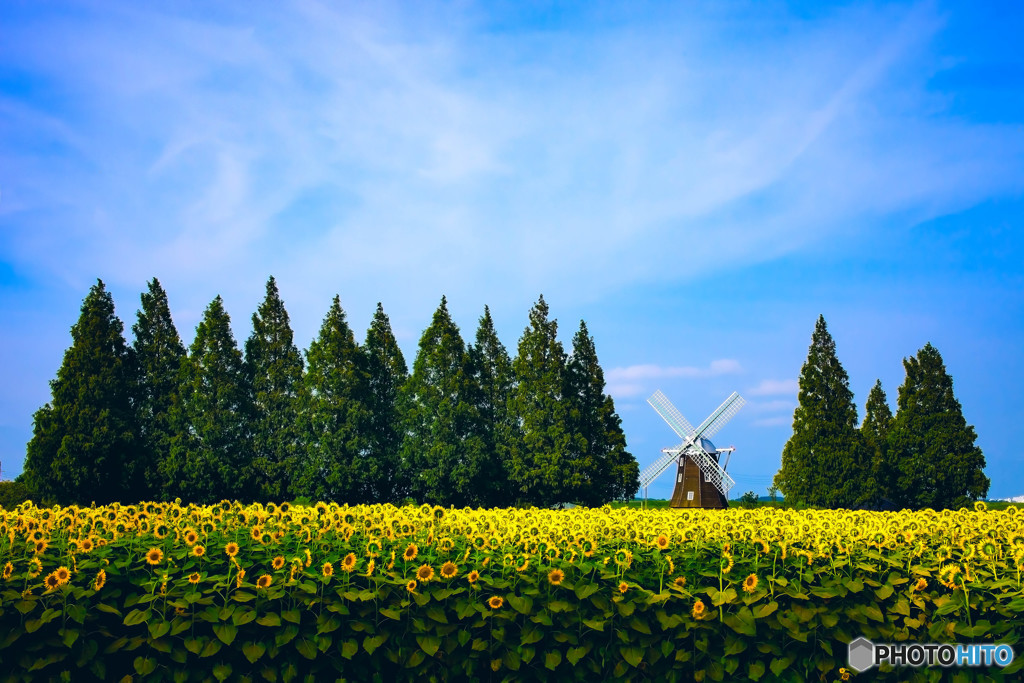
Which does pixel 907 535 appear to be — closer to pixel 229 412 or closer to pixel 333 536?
pixel 333 536

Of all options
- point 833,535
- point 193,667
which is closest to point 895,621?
point 833,535

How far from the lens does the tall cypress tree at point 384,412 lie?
29.2 meters

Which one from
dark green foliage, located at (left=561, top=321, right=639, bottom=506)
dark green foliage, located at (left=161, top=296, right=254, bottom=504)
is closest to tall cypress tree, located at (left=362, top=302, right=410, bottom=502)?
dark green foliage, located at (left=161, top=296, right=254, bottom=504)

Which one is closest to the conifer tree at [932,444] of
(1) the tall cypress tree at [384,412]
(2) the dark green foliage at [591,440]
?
(2) the dark green foliage at [591,440]

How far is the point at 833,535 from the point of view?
6.76 m

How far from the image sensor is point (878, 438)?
36.8m

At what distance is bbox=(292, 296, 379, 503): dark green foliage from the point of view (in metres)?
28.9

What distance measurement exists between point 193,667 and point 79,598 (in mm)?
884

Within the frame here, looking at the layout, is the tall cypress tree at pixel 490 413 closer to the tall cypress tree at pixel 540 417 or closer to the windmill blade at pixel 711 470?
the tall cypress tree at pixel 540 417

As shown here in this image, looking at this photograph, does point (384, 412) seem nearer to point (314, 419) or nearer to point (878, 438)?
point (314, 419)

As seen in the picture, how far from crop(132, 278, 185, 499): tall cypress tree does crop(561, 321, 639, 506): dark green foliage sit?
15492 mm

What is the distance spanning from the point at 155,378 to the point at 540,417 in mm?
15756

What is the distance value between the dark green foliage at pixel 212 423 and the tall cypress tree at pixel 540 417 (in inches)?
409

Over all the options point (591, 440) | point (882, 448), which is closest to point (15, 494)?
point (591, 440)
